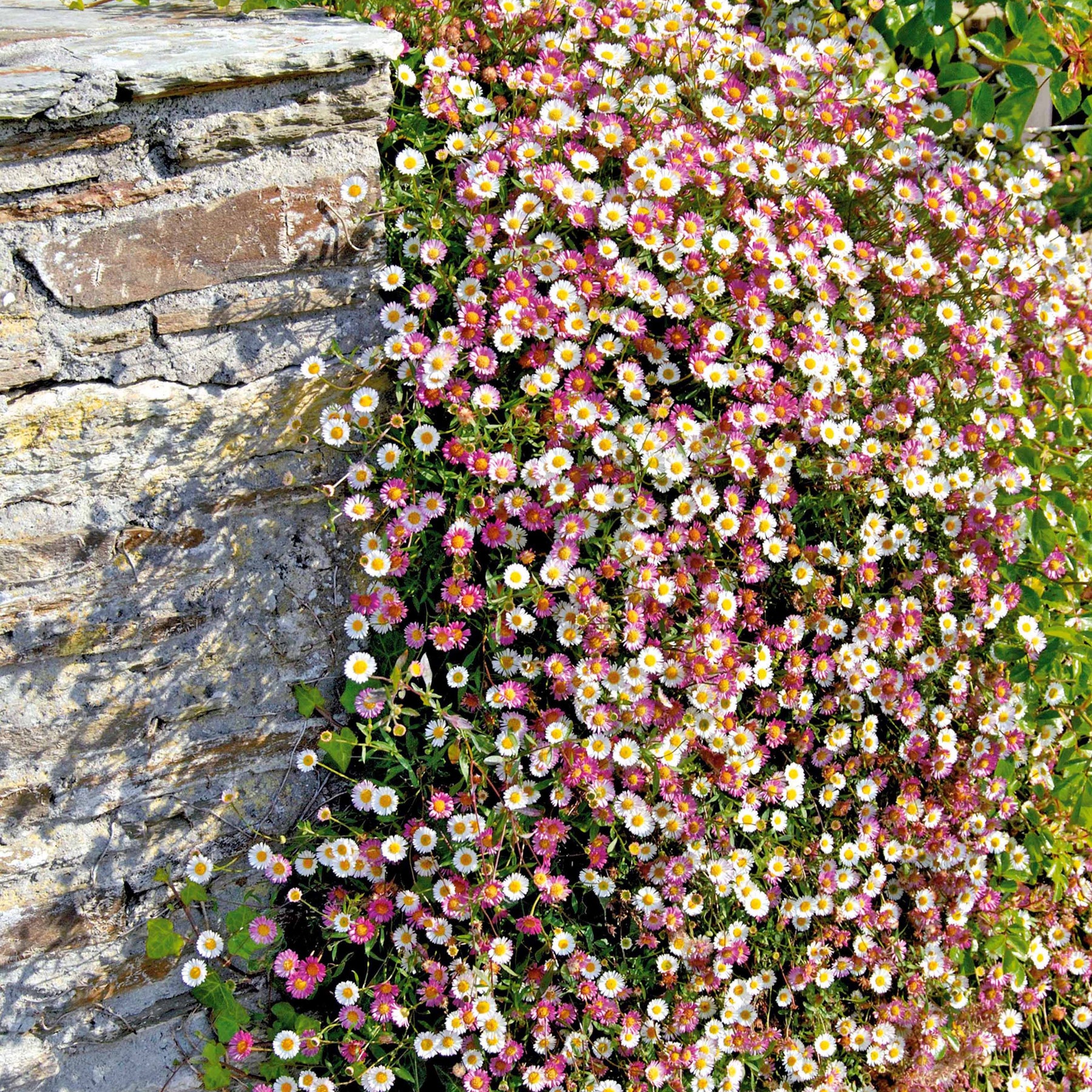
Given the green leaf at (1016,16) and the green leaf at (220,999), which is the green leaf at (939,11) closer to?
the green leaf at (1016,16)

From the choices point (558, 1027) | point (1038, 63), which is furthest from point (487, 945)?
point (1038, 63)

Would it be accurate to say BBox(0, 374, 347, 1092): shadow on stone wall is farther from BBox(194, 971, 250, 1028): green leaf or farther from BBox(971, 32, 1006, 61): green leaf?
BBox(971, 32, 1006, 61): green leaf

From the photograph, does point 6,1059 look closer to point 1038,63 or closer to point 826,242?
point 826,242

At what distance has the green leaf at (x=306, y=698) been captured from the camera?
1.98 metres

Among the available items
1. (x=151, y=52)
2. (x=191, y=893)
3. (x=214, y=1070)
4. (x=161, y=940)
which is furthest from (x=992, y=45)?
(x=214, y=1070)

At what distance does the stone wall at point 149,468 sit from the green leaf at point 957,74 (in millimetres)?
1723

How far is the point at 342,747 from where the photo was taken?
1957 mm

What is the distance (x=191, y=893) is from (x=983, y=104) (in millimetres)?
2866

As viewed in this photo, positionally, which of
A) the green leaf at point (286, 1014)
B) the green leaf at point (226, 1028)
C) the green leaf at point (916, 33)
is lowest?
the green leaf at point (286, 1014)

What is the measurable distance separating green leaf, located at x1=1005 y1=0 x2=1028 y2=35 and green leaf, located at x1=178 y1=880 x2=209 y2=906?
294cm

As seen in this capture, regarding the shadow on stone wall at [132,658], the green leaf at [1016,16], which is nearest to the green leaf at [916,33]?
the green leaf at [1016,16]

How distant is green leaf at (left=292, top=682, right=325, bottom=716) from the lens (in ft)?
6.48

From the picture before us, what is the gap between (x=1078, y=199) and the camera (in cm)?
327

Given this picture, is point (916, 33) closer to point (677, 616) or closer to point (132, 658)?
point (677, 616)
